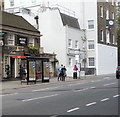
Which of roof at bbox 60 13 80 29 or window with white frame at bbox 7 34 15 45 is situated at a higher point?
roof at bbox 60 13 80 29

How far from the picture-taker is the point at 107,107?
38.0 feet

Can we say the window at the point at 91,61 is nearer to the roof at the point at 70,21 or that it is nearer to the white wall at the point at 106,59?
the white wall at the point at 106,59

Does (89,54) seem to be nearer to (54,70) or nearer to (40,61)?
(54,70)

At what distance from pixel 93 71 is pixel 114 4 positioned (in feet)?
52.1

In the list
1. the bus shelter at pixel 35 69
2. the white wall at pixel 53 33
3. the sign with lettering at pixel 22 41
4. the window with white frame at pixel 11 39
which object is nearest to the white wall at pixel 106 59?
the white wall at pixel 53 33

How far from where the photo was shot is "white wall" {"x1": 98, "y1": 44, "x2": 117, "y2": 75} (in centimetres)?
4866

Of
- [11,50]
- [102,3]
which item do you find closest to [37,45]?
[11,50]

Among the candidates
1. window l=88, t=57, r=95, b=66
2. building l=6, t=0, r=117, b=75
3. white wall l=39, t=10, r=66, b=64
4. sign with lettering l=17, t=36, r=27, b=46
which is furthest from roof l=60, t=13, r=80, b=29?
sign with lettering l=17, t=36, r=27, b=46

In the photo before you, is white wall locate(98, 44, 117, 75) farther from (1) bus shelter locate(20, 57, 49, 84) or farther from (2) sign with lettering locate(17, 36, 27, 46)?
(1) bus shelter locate(20, 57, 49, 84)

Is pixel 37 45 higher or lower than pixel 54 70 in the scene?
higher

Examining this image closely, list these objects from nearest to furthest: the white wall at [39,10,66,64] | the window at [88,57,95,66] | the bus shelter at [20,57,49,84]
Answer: the bus shelter at [20,57,49,84] → the white wall at [39,10,66,64] → the window at [88,57,95,66]

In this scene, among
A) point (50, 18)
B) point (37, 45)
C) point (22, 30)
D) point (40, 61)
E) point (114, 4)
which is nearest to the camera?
point (40, 61)

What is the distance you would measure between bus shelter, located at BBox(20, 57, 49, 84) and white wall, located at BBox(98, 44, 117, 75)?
2095 centimetres

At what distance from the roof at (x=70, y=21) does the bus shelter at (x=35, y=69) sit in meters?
15.1
